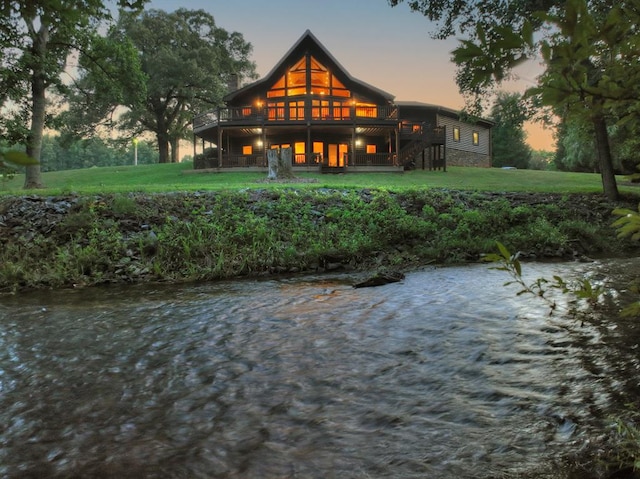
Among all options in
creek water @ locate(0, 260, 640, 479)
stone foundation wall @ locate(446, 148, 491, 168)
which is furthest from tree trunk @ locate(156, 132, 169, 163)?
creek water @ locate(0, 260, 640, 479)

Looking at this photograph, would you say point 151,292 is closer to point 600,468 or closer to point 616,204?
point 600,468

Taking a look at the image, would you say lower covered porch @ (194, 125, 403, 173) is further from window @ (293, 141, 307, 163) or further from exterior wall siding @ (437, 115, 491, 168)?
exterior wall siding @ (437, 115, 491, 168)

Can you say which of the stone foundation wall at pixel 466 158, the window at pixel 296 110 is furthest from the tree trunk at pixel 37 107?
the stone foundation wall at pixel 466 158

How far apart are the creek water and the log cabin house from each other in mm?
25693

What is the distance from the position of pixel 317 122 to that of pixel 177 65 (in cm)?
1566

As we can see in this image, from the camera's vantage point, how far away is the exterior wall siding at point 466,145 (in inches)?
1614

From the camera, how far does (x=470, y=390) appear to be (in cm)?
382

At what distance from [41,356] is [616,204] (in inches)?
747

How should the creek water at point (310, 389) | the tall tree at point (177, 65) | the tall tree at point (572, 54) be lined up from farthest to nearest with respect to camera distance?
the tall tree at point (177, 65)
the creek water at point (310, 389)
the tall tree at point (572, 54)

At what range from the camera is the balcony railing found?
32719 mm

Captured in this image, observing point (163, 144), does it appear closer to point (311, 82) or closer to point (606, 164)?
point (311, 82)

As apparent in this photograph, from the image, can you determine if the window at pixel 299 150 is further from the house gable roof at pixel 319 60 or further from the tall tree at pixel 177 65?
the tall tree at pixel 177 65

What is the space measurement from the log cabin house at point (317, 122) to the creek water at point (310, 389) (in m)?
25.7

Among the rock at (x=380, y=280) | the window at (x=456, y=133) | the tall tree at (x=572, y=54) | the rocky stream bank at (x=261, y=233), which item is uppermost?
the window at (x=456, y=133)
